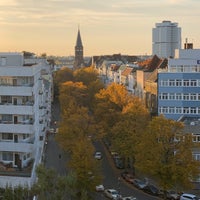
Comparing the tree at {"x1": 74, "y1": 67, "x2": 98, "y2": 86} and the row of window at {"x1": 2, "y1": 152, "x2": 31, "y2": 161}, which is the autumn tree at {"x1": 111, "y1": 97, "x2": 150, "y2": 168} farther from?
the tree at {"x1": 74, "y1": 67, "x2": 98, "y2": 86}

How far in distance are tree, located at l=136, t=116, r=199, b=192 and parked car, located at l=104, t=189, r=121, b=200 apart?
11.5 ft

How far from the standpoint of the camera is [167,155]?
147 feet

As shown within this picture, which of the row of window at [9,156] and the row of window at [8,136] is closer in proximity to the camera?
the row of window at [8,136]

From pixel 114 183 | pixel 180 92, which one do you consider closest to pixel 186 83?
pixel 180 92

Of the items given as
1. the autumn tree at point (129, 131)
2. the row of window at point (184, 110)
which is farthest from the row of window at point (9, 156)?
the row of window at point (184, 110)

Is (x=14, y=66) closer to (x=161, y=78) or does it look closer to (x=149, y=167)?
(x=149, y=167)

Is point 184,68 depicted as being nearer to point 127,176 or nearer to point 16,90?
point 127,176

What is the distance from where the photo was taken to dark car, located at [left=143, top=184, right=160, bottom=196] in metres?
48.7

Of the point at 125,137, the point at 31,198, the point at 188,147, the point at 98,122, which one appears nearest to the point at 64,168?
the point at 125,137

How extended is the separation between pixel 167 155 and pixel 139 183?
762 centimetres

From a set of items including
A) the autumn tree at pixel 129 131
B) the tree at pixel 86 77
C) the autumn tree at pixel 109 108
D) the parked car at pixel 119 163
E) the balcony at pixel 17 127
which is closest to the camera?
the balcony at pixel 17 127

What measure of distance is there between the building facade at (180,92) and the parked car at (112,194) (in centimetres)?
2139

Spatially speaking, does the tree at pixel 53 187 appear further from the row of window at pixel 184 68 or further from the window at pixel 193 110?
the row of window at pixel 184 68

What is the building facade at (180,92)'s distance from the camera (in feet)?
215
